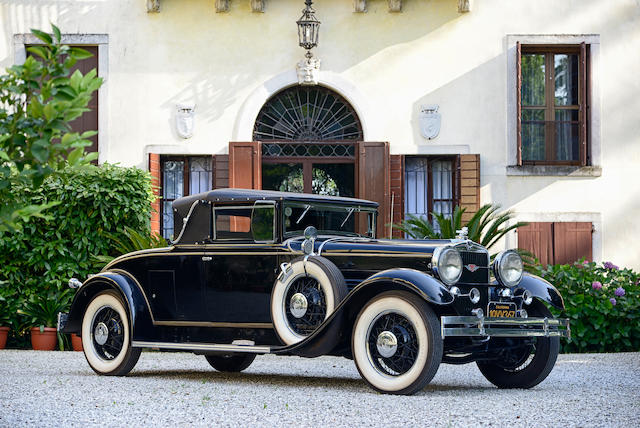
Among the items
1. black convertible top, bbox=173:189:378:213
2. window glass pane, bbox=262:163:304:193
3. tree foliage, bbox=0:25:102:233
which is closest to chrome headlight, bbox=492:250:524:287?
black convertible top, bbox=173:189:378:213

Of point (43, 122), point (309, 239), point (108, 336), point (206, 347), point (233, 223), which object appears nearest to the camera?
point (43, 122)

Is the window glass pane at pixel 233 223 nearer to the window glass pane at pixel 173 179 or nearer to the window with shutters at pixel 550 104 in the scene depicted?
the window glass pane at pixel 173 179

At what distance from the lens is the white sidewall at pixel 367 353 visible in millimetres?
6461

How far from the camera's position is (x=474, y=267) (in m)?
7.19

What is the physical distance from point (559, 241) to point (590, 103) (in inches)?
80.5

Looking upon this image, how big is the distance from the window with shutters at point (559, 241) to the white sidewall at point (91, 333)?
732 cm

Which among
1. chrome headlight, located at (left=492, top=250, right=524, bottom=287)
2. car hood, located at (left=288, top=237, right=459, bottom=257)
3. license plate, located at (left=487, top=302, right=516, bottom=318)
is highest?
car hood, located at (left=288, top=237, right=459, bottom=257)

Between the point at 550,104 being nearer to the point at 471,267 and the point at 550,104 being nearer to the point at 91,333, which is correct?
the point at 471,267

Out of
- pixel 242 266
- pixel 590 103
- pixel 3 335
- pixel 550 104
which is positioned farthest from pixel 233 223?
pixel 590 103

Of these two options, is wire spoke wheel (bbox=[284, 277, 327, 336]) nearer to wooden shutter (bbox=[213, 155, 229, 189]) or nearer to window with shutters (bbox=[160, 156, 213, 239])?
wooden shutter (bbox=[213, 155, 229, 189])

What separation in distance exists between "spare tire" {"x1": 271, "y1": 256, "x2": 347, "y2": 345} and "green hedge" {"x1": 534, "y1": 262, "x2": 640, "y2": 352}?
5003 mm

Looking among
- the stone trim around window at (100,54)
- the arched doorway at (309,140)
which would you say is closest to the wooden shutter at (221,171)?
the arched doorway at (309,140)

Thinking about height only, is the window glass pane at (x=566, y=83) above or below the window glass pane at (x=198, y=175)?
above

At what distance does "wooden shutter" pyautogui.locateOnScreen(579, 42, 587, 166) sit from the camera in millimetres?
13922
